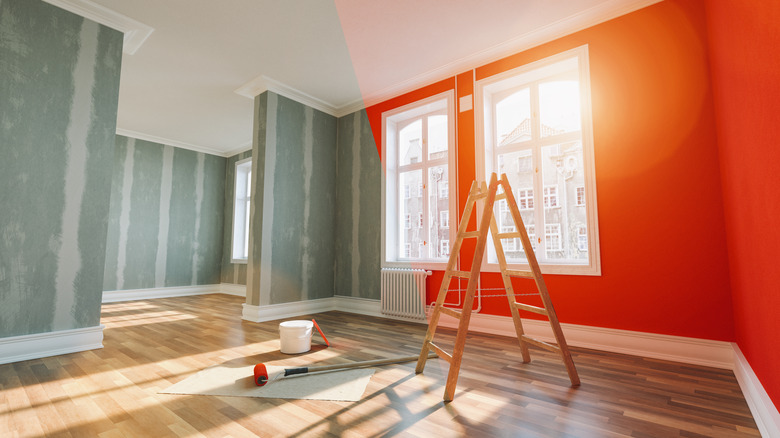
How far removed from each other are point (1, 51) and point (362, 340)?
374 centimetres

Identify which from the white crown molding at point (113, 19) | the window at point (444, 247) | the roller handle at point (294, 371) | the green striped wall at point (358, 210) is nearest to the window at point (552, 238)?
the window at point (444, 247)

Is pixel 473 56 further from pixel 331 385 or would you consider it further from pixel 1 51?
pixel 1 51

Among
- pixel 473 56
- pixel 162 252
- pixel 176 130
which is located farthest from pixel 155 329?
pixel 473 56

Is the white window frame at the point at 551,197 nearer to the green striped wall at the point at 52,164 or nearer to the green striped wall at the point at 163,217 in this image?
the green striped wall at the point at 52,164

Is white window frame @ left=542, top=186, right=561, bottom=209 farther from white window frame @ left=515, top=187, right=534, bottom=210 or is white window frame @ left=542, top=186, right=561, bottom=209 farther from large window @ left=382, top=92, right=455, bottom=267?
large window @ left=382, top=92, right=455, bottom=267

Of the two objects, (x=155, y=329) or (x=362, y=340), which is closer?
(x=362, y=340)

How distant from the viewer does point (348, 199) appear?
536cm

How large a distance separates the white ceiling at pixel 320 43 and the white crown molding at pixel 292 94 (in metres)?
0.02

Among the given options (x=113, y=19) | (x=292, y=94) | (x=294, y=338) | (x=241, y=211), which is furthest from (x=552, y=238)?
(x=241, y=211)

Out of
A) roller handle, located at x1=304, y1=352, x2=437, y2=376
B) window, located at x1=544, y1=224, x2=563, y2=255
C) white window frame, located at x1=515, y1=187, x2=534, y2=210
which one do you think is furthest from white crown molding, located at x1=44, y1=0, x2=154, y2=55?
window, located at x1=544, y1=224, x2=563, y2=255

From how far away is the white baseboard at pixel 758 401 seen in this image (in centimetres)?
151

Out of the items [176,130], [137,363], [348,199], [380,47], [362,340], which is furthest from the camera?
[176,130]

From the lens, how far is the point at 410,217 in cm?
481

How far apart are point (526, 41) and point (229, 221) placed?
260 inches
